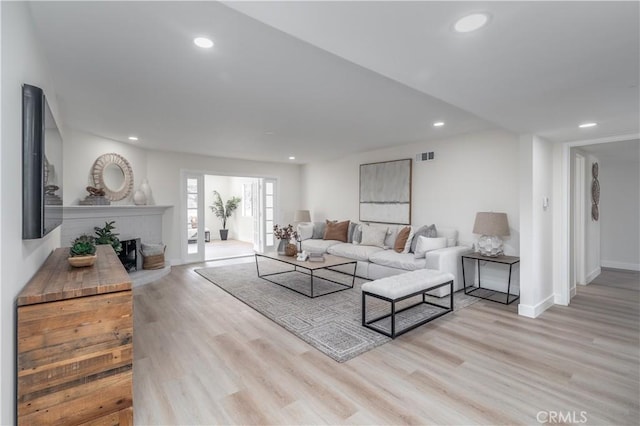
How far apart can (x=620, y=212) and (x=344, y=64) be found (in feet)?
21.6

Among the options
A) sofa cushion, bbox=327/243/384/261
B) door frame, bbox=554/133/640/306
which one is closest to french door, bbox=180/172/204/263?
sofa cushion, bbox=327/243/384/261

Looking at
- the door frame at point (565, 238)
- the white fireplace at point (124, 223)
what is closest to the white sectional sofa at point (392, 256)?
the door frame at point (565, 238)

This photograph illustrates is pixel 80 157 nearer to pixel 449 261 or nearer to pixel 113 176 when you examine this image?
pixel 113 176

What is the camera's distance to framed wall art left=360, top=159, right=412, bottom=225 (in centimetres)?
560

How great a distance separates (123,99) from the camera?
3.16 m

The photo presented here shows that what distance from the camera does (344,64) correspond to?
2355 mm

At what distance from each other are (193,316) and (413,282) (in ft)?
8.12

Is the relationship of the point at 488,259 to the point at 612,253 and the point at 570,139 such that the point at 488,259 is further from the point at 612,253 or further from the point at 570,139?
the point at 612,253

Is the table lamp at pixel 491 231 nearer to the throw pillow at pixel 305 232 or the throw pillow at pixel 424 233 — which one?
the throw pillow at pixel 424 233

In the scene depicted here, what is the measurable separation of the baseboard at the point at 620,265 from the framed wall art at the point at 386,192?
13.4 ft

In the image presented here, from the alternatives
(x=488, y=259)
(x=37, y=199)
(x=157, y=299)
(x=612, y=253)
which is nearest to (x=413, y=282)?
(x=488, y=259)

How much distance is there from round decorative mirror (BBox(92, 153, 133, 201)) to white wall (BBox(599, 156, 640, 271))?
8.55 meters

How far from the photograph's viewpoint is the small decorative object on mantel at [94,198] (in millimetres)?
4832

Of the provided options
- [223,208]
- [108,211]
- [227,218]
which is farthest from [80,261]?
[227,218]
